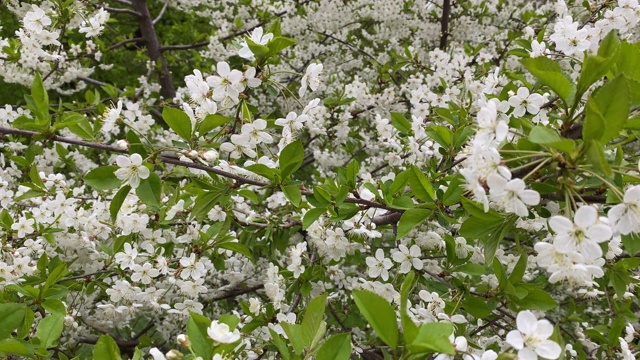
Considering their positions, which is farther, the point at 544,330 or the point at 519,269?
the point at 519,269

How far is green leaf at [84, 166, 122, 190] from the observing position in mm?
1668

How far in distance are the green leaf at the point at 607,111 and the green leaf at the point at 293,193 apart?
3.22ft

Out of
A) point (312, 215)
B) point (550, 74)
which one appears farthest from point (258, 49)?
point (550, 74)

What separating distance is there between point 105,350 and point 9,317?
592 mm

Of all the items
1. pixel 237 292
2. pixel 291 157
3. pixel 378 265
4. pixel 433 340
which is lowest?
pixel 237 292

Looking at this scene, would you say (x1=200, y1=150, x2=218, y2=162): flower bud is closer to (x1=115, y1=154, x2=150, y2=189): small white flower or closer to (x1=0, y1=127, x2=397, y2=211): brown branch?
(x1=0, y1=127, x2=397, y2=211): brown branch

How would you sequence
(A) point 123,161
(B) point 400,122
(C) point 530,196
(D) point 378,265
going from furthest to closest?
1. (B) point 400,122
2. (D) point 378,265
3. (A) point 123,161
4. (C) point 530,196

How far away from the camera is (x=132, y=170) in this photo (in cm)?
165

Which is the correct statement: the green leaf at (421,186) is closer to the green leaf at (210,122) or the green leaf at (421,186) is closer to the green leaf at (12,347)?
the green leaf at (210,122)

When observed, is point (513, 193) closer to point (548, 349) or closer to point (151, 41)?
point (548, 349)

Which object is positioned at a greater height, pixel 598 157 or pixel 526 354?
pixel 598 157

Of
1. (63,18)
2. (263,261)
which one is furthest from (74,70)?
(263,261)

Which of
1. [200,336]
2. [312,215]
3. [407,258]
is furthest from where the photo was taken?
[407,258]

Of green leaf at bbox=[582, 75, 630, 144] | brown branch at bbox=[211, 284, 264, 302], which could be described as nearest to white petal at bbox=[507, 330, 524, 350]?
green leaf at bbox=[582, 75, 630, 144]
